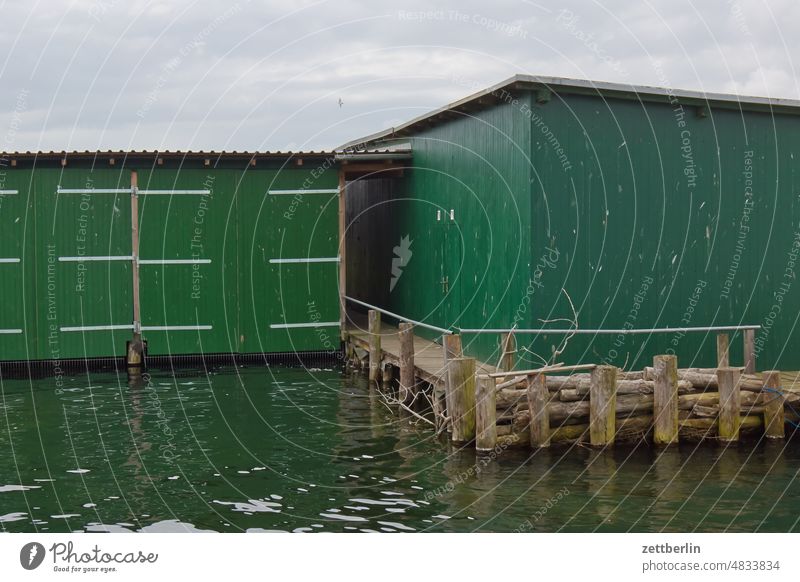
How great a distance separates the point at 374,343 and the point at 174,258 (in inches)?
195

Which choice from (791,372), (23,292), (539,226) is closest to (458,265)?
(539,226)

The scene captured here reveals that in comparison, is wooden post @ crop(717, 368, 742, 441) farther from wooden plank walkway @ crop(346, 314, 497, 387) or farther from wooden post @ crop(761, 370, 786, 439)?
wooden plank walkway @ crop(346, 314, 497, 387)

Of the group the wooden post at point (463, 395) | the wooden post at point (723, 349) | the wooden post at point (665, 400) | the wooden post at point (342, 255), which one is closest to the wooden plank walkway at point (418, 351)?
the wooden post at point (342, 255)

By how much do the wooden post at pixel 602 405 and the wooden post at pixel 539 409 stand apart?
24.2 inches

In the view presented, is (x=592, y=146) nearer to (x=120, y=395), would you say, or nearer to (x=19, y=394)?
(x=120, y=395)

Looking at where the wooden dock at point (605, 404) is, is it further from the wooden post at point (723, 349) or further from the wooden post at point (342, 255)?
the wooden post at point (342, 255)

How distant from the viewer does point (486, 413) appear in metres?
13.1

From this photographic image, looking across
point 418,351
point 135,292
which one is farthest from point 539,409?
point 135,292

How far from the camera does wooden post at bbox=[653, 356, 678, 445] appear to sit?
44.8ft

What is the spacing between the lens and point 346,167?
21.3 meters

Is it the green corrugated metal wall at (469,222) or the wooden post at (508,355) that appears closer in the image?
the wooden post at (508,355)

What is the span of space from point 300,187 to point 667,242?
820 cm

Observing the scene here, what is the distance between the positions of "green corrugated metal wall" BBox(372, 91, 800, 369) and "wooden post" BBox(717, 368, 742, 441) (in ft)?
7.00
